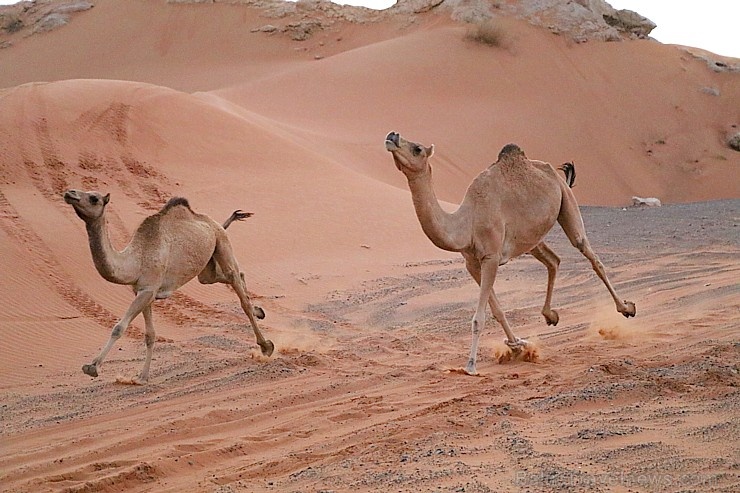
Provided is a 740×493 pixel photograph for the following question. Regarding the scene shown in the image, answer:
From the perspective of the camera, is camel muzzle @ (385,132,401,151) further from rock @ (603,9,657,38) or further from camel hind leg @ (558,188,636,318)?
rock @ (603,9,657,38)

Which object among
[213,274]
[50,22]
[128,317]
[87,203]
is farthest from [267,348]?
[50,22]

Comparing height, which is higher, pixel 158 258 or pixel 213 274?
pixel 158 258

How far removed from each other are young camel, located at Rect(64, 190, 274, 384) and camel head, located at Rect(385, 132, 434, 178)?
2647mm

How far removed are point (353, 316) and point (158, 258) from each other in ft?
14.1

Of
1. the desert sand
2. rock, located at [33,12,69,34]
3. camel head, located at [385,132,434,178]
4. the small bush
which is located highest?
camel head, located at [385,132,434,178]

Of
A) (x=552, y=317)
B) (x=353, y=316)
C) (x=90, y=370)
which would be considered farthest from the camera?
(x=353, y=316)

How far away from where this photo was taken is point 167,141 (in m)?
22.0

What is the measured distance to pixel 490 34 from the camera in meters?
43.3

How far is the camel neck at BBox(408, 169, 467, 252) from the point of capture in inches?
309

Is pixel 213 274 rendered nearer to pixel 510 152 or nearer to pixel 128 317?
pixel 128 317

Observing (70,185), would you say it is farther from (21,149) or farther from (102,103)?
(102,103)

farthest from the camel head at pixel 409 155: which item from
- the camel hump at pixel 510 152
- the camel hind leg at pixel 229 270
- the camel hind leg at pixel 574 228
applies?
the camel hind leg at pixel 229 270

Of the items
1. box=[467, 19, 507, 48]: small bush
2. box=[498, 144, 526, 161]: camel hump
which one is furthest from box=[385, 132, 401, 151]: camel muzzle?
box=[467, 19, 507, 48]: small bush

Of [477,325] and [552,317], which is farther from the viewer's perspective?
[552,317]
